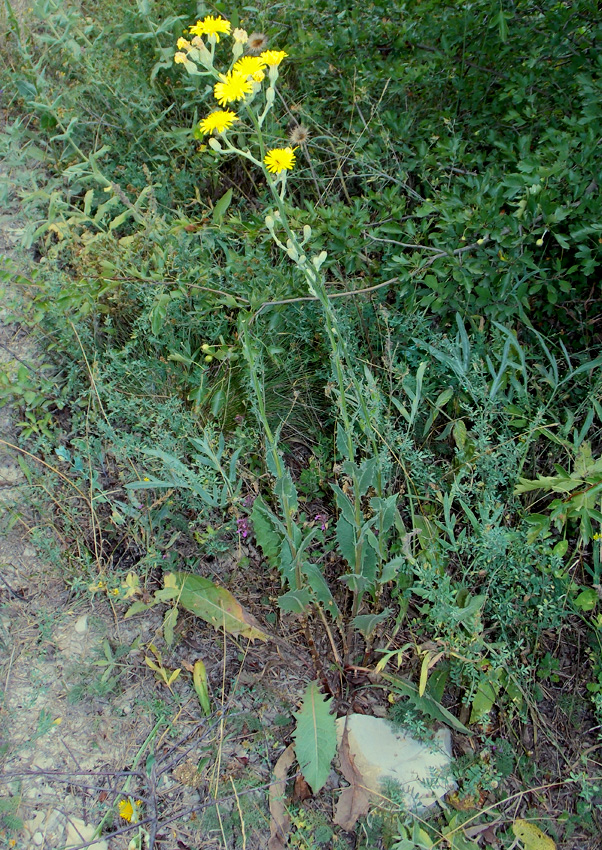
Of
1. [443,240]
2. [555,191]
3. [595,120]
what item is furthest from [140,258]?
[595,120]

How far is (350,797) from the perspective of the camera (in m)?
1.73

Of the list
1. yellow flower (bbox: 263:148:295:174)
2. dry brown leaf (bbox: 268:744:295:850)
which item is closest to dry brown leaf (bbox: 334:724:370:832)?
dry brown leaf (bbox: 268:744:295:850)

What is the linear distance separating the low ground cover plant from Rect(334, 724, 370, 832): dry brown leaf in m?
0.08

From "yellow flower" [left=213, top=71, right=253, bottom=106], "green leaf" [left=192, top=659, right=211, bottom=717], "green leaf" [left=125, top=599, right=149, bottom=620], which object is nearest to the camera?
"yellow flower" [left=213, top=71, right=253, bottom=106]

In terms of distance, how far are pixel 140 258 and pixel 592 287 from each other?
5.69ft

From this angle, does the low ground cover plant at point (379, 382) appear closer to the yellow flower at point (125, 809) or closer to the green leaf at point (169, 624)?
the green leaf at point (169, 624)

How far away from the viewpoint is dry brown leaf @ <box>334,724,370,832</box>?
5.60 feet

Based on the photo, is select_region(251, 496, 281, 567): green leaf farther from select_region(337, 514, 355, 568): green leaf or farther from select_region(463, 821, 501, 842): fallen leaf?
select_region(463, 821, 501, 842): fallen leaf

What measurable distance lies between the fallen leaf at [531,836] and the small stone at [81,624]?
1460 mm

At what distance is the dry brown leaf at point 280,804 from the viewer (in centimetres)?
168

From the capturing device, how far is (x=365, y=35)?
251cm

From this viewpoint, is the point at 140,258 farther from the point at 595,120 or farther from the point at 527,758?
the point at 527,758

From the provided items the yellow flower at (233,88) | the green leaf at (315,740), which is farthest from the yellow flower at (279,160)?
the green leaf at (315,740)

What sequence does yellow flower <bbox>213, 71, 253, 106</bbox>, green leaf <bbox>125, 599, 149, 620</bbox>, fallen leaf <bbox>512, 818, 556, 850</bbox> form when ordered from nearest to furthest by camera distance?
yellow flower <bbox>213, 71, 253, 106</bbox> → fallen leaf <bbox>512, 818, 556, 850</bbox> → green leaf <bbox>125, 599, 149, 620</bbox>
